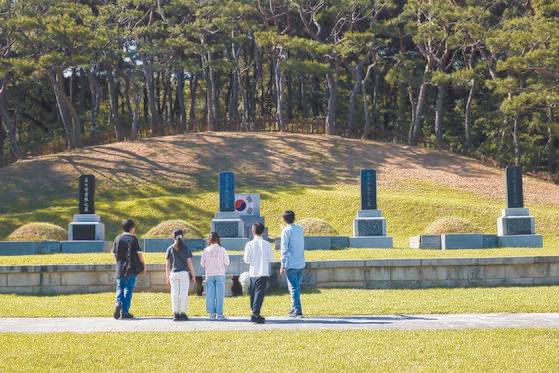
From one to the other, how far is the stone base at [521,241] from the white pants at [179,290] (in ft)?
48.8

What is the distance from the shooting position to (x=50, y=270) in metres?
16.9

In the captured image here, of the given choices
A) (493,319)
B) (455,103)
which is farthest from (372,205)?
(455,103)

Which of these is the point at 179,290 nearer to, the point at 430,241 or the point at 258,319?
the point at 258,319

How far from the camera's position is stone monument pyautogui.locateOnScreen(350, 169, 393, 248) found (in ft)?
83.4

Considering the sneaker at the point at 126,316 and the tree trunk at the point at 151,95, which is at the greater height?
the tree trunk at the point at 151,95

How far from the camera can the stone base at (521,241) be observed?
25172mm

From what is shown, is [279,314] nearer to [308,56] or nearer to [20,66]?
[20,66]

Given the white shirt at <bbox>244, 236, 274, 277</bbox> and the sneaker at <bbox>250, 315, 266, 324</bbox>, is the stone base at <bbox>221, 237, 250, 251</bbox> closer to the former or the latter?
the white shirt at <bbox>244, 236, 274, 277</bbox>

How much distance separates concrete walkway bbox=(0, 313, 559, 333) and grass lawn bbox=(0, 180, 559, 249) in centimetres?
1593

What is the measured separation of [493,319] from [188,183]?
94.0ft

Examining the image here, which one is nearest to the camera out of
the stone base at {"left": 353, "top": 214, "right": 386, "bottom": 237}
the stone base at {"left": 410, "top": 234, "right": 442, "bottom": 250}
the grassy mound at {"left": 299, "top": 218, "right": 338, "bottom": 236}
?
the stone base at {"left": 410, "top": 234, "right": 442, "bottom": 250}

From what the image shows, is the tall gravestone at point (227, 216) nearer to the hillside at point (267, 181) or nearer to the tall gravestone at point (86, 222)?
the tall gravestone at point (86, 222)

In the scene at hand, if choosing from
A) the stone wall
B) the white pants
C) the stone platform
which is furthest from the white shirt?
the stone platform

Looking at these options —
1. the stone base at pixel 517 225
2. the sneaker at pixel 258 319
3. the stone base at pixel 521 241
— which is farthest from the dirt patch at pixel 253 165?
the sneaker at pixel 258 319
